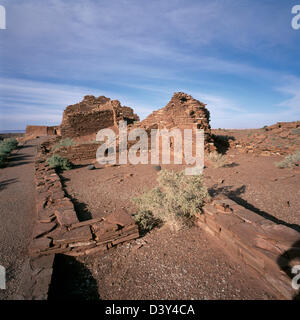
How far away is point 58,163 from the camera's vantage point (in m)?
8.65

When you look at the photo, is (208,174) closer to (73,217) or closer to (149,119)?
(73,217)

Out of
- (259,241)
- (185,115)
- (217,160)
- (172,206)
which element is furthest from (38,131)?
(259,241)

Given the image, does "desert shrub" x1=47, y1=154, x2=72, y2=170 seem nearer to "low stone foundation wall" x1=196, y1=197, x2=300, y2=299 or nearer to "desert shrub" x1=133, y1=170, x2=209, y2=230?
"desert shrub" x1=133, y1=170, x2=209, y2=230

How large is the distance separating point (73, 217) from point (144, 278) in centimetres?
181

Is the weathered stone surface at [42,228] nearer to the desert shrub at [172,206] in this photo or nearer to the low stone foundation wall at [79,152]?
the desert shrub at [172,206]

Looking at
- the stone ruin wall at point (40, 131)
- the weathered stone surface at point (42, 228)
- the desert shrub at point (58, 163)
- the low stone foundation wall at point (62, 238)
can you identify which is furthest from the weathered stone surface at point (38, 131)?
the weathered stone surface at point (42, 228)

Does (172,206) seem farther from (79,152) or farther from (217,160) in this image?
(79,152)

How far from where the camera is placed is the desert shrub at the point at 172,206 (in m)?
3.44

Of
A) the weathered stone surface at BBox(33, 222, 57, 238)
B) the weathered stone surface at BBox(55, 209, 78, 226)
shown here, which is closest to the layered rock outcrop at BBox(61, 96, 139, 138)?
the weathered stone surface at BBox(55, 209, 78, 226)

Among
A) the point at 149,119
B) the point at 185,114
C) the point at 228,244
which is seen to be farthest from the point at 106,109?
the point at 228,244

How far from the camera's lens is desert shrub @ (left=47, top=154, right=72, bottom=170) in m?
8.56

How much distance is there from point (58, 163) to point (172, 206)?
712 cm

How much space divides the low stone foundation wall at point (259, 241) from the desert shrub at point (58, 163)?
24.9 ft

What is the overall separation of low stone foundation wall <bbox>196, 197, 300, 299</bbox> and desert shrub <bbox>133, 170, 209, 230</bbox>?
340mm
